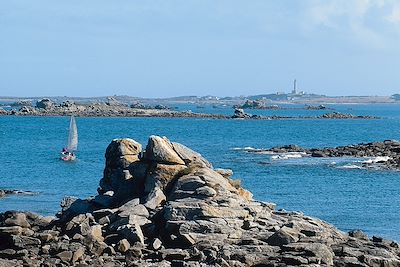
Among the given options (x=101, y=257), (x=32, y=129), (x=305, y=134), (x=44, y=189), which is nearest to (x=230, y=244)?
(x=101, y=257)

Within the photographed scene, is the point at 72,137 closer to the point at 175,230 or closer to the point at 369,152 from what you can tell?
the point at 369,152

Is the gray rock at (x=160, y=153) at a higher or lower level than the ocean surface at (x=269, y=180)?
higher

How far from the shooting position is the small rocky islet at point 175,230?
81.5ft

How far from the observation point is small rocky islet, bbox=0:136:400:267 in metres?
24.8

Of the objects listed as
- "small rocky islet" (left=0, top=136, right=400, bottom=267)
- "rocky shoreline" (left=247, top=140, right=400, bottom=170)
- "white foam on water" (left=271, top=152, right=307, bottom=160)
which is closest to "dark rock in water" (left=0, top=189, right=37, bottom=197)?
"small rocky islet" (left=0, top=136, right=400, bottom=267)

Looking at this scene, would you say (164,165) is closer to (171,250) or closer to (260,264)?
(171,250)

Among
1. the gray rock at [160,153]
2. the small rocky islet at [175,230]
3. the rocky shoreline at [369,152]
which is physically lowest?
the rocky shoreline at [369,152]

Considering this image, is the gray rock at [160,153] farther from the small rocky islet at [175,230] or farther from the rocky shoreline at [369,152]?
the rocky shoreline at [369,152]

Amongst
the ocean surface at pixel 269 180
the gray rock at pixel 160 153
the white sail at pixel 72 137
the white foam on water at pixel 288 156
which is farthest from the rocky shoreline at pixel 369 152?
the gray rock at pixel 160 153

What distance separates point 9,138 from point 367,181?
70370 mm

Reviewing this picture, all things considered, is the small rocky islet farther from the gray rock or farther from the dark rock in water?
the dark rock in water

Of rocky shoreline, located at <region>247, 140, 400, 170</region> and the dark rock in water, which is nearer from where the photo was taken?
A: the dark rock in water

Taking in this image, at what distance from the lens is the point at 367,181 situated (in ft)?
190

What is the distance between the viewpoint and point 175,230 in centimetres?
2698
